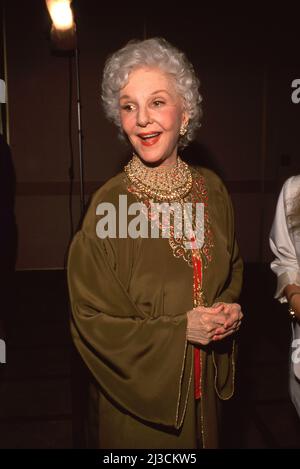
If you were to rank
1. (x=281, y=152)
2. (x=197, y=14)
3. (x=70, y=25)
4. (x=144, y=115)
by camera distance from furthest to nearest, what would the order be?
1. (x=281, y=152)
2. (x=197, y=14)
3. (x=70, y=25)
4. (x=144, y=115)

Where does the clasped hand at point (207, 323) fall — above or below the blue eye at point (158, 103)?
below

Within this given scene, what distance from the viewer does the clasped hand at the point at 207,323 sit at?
1370mm

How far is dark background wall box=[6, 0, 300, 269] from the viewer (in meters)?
5.34

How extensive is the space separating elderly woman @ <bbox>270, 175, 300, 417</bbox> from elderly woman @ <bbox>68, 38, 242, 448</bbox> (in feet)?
0.60

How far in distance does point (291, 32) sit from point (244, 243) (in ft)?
8.32

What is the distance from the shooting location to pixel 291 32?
5480 millimetres

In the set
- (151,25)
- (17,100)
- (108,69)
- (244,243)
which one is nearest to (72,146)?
(17,100)

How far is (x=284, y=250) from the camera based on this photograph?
158 centimetres

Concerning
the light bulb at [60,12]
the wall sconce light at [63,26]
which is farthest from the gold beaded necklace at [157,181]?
the light bulb at [60,12]

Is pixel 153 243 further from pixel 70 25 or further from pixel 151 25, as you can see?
pixel 151 25

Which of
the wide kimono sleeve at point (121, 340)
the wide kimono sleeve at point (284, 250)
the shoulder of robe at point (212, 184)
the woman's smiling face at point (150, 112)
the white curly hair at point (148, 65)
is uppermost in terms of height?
the white curly hair at point (148, 65)

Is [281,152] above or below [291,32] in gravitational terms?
below

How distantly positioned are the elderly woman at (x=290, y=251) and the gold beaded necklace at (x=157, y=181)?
335 mm

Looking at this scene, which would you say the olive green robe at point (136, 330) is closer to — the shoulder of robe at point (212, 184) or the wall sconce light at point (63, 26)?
the shoulder of robe at point (212, 184)
